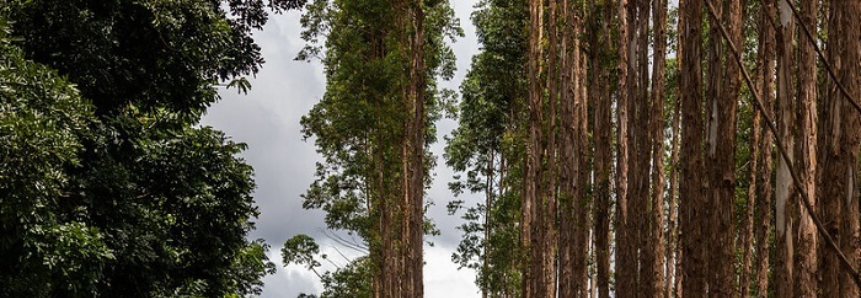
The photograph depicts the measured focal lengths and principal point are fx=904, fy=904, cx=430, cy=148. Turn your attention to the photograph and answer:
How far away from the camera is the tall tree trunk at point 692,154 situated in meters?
9.10

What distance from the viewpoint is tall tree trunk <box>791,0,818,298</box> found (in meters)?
10.1

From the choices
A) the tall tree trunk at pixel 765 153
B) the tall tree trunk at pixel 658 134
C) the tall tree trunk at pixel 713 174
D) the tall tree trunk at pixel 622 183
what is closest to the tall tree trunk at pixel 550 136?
the tall tree trunk at pixel 658 134

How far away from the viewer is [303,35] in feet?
109

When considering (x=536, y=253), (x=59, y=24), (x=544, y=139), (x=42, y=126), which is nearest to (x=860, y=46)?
(x=42, y=126)

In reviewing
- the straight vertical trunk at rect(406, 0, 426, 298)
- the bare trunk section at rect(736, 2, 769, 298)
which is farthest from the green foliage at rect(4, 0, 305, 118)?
the bare trunk section at rect(736, 2, 769, 298)

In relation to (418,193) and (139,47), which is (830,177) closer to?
(139,47)

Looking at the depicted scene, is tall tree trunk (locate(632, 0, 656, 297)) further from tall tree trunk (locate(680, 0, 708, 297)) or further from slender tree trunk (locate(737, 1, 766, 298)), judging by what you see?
slender tree trunk (locate(737, 1, 766, 298))

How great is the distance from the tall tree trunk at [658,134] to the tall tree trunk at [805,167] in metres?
3.01

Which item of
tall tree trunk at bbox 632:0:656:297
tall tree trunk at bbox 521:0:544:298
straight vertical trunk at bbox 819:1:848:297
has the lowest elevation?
straight vertical trunk at bbox 819:1:848:297

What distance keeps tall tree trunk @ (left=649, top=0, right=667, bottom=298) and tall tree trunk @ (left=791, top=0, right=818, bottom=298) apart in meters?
3.01

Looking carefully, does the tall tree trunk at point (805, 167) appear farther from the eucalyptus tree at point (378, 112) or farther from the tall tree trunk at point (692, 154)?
the eucalyptus tree at point (378, 112)

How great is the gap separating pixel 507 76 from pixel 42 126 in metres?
24.2

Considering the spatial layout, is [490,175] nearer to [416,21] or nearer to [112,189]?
[416,21]

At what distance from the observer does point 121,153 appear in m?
12.1
